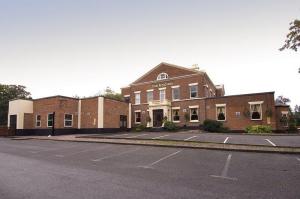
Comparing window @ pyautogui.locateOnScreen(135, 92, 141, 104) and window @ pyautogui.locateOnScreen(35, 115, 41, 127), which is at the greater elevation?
window @ pyautogui.locateOnScreen(135, 92, 141, 104)

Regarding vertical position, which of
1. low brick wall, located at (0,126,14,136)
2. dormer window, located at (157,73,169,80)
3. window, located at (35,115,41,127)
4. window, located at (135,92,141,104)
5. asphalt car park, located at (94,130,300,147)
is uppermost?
dormer window, located at (157,73,169,80)

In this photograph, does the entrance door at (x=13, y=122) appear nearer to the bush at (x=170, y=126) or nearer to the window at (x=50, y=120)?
the window at (x=50, y=120)

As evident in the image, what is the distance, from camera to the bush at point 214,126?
29203mm

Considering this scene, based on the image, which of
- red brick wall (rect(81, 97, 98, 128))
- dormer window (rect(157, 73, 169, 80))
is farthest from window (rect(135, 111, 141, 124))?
red brick wall (rect(81, 97, 98, 128))

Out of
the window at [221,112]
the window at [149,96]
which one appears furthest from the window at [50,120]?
the window at [221,112]

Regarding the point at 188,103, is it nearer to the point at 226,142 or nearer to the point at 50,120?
the point at 226,142

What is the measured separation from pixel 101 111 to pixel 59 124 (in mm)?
5601

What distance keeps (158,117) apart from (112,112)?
26.8 ft

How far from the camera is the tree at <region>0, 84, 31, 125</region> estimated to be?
2021 inches

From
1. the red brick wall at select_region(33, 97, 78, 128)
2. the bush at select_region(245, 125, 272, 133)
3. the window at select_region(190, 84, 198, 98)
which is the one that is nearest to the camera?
the bush at select_region(245, 125, 272, 133)

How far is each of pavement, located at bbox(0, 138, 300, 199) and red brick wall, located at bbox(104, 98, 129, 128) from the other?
2079 centimetres

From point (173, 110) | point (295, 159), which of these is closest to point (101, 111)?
point (173, 110)

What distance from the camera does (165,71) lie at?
38031mm

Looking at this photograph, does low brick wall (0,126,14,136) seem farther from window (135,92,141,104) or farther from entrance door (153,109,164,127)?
entrance door (153,109,164,127)
